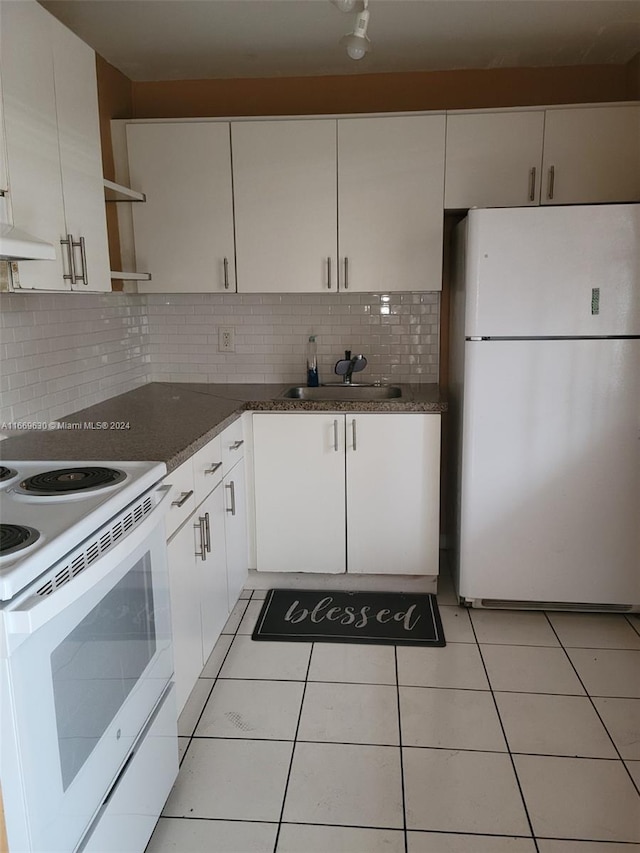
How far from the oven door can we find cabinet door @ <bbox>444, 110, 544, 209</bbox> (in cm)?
206

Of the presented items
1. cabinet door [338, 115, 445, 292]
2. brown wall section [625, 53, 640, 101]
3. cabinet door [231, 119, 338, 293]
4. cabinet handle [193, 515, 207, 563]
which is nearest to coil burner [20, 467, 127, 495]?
cabinet handle [193, 515, 207, 563]

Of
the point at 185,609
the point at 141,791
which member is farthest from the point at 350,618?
the point at 141,791

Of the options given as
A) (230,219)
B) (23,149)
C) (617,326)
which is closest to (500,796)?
(617,326)

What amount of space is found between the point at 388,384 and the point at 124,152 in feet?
5.45

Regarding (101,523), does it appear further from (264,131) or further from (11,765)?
(264,131)

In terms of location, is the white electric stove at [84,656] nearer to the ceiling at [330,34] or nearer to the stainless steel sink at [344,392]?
the stainless steel sink at [344,392]

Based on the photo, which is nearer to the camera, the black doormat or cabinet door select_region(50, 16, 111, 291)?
cabinet door select_region(50, 16, 111, 291)

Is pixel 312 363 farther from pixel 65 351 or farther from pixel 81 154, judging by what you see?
pixel 81 154

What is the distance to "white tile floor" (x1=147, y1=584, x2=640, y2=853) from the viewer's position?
1757 millimetres

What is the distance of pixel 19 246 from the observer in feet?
5.05

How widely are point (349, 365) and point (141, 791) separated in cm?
213

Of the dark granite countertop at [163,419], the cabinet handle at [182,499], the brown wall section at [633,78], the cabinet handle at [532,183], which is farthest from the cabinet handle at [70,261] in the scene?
the brown wall section at [633,78]

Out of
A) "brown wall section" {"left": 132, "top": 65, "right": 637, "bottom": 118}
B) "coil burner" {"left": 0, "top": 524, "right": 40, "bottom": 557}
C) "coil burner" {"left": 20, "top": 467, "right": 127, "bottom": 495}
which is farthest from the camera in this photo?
"brown wall section" {"left": 132, "top": 65, "right": 637, "bottom": 118}

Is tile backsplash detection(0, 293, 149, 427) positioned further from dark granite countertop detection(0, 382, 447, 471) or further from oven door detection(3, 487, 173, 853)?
oven door detection(3, 487, 173, 853)
